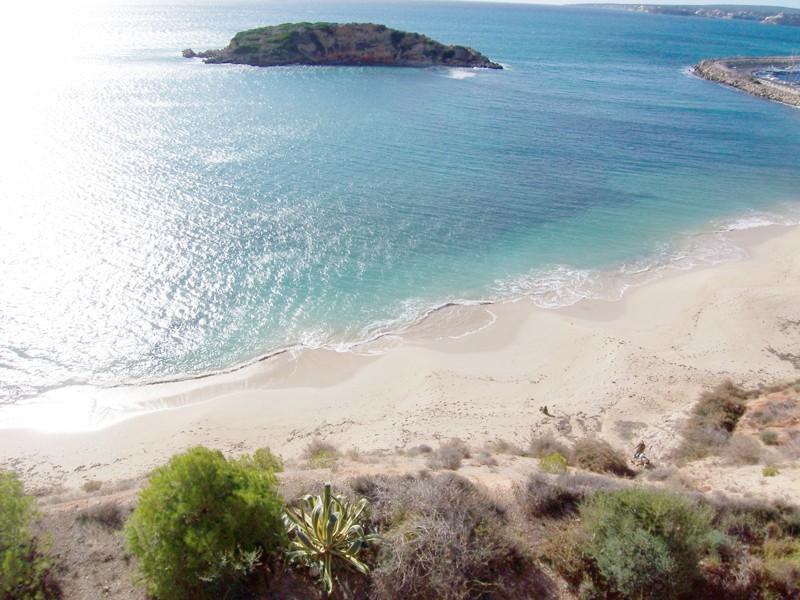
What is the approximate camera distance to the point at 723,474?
14.3m

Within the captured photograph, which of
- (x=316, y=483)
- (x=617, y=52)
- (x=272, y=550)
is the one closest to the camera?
(x=272, y=550)

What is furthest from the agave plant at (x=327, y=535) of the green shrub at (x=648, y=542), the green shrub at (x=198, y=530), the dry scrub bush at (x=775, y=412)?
the dry scrub bush at (x=775, y=412)

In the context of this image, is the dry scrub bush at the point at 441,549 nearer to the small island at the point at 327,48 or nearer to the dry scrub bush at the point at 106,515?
the dry scrub bush at the point at 106,515

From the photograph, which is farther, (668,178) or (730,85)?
(730,85)

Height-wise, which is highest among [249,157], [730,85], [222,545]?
[730,85]

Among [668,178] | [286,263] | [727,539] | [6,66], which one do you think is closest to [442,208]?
[286,263]

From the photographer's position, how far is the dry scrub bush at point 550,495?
36.9 ft

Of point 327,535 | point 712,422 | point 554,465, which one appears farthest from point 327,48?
point 327,535

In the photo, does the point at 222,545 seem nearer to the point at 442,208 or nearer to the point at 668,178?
the point at 442,208

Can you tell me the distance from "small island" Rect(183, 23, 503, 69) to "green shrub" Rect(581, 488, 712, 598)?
305ft

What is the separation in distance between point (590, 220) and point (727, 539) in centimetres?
3041

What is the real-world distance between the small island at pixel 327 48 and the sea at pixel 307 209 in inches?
626

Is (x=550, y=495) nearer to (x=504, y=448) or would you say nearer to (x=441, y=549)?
(x=441, y=549)

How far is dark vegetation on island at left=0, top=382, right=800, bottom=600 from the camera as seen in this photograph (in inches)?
354
